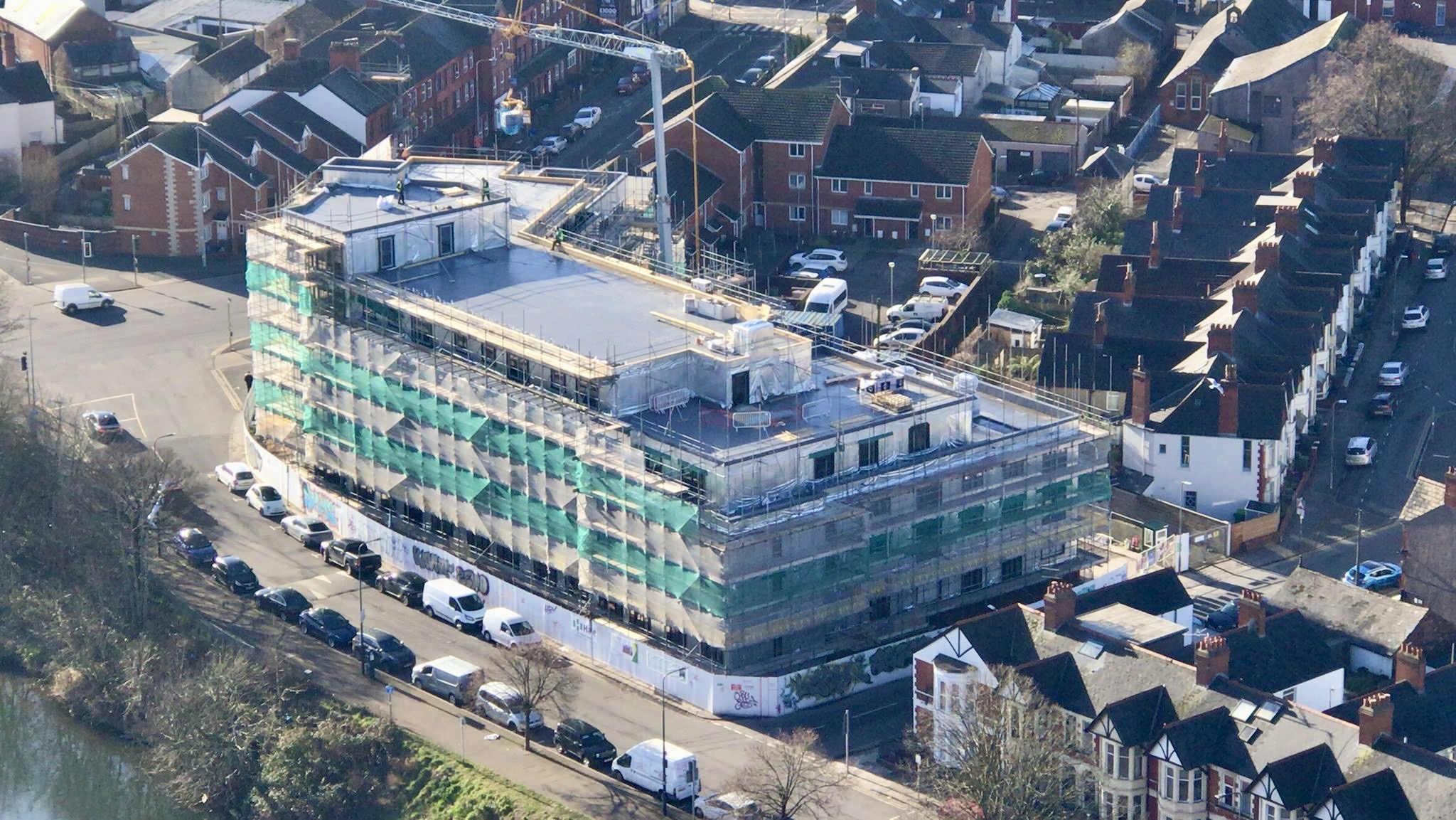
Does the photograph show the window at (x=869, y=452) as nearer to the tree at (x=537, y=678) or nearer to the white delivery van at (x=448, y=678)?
the tree at (x=537, y=678)

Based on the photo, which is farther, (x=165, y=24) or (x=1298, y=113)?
(x=165, y=24)

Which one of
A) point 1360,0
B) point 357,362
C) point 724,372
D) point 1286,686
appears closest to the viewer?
point 1286,686

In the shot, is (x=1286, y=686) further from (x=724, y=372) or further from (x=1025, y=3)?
(x=1025, y=3)

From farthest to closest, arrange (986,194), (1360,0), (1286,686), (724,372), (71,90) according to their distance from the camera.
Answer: (1360,0), (71,90), (986,194), (724,372), (1286,686)

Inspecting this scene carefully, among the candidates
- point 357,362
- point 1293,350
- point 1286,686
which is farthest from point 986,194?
point 1286,686

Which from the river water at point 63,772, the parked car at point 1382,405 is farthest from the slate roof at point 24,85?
the parked car at point 1382,405

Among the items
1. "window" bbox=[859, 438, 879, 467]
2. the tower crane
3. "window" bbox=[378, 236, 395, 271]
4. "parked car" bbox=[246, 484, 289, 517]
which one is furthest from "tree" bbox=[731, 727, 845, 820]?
the tower crane
